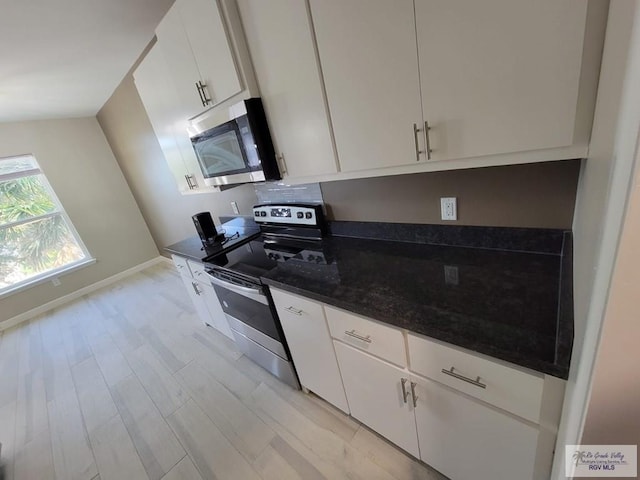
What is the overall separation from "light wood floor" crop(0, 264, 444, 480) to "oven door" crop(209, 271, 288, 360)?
398mm

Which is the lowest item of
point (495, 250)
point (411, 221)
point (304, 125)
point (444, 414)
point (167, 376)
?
point (167, 376)

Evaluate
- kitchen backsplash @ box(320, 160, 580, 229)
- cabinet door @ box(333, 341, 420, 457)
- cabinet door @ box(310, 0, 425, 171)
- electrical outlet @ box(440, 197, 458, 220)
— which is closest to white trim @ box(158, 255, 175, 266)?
kitchen backsplash @ box(320, 160, 580, 229)

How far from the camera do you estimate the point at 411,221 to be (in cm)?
140

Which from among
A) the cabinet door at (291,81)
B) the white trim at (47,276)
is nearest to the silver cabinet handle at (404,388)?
the cabinet door at (291,81)

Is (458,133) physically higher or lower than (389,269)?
higher

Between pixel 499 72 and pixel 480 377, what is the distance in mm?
880

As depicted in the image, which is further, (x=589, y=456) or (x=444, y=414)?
(x=444, y=414)

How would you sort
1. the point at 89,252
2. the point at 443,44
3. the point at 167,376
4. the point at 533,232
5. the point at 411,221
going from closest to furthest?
the point at 443,44 < the point at 533,232 < the point at 411,221 < the point at 167,376 < the point at 89,252

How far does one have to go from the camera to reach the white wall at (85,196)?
361cm

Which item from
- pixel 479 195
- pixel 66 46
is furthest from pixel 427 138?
pixel 66 46

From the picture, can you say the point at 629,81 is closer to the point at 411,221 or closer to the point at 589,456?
the point at 589,456

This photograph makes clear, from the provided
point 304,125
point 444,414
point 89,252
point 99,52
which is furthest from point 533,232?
point 89,252

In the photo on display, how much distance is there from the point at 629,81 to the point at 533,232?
89cm

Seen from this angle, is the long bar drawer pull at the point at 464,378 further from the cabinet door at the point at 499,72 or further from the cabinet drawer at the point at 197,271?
the cabinet drawer at the point at 197,271
